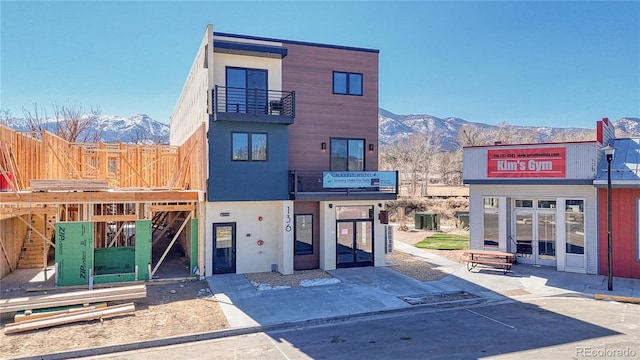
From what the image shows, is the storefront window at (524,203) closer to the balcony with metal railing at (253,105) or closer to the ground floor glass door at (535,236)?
the ground floor glass door at (535,236)

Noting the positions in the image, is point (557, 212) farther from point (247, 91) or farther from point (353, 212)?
point (247, 91)

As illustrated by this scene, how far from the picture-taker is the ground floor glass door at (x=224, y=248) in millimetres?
15961

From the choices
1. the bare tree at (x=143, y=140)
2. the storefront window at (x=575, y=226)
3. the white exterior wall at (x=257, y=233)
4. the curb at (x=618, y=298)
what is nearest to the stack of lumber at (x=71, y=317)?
the white exterior wall at (x=257, y=233)

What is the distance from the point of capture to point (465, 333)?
10281mm

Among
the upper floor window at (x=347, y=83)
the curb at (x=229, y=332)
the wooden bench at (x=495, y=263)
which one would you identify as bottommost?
the curb at (x=229, y=332)

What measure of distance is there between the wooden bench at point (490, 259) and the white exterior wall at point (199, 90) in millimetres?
11846

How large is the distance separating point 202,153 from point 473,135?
2981 inches

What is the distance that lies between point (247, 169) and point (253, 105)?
2607 millimetres

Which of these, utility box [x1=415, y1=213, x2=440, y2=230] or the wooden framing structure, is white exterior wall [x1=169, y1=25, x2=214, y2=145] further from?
utility box [x1=415, y1=213, x2=440, y2=230]

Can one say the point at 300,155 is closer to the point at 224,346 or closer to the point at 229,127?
the point at 229,127

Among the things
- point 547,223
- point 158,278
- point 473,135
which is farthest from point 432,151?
point 158,278

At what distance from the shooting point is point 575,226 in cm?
1666

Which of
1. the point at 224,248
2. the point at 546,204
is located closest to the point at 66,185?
the point at 224,248

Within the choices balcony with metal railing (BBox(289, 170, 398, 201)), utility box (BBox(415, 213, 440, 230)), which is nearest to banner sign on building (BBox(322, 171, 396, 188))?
balcony with metal railing (BBox(289, 170, 398, 201))
